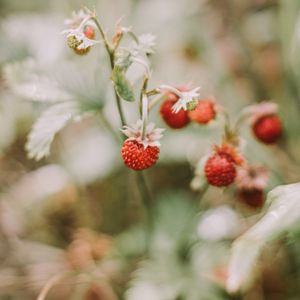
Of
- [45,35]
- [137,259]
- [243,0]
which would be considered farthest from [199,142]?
[243,0]

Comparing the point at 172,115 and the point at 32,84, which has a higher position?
the point at 32,84

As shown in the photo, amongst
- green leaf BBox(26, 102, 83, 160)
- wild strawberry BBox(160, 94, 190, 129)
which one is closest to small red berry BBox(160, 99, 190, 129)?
wild strawberry BBox(160, 94, 190, 129)

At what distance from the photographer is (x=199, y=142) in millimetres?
1594

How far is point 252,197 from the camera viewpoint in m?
1.29

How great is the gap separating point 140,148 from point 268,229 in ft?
0.89

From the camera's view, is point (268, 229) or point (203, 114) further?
point (203, 114)

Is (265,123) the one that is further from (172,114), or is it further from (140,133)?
(140,133)

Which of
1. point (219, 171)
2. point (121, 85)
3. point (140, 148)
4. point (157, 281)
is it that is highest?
point (121, 85)

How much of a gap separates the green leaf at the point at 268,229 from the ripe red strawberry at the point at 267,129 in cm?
31

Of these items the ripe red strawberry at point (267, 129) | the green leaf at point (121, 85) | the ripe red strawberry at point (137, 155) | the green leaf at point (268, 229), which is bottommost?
the green leaf at point (268, 229)

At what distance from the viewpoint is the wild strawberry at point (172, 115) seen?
1.13 metres

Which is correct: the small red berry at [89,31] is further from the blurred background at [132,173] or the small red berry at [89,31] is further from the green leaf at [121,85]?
the blurred background at [132,173]

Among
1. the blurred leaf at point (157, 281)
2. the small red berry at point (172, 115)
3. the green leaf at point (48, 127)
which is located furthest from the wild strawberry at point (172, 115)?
the blurred leaf at point (157, 281)

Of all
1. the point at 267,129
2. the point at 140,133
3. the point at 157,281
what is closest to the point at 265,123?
the point at 267,129
